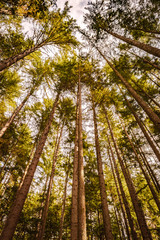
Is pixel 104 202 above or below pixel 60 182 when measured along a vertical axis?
below

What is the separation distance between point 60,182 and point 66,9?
14768 mm

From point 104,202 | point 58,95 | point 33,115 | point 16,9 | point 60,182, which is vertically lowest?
point 104,202

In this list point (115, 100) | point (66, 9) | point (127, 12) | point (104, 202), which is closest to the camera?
point (104, 202)

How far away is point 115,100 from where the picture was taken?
38.0ft

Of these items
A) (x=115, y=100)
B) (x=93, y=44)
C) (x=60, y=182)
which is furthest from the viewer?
(x=60, y=182)

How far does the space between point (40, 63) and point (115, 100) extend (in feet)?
26.2

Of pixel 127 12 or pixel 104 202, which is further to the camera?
pixel 127 12

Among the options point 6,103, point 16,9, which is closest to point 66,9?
point 16,9

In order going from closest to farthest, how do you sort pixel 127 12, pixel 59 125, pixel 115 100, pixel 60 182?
pixel 127 12
pixel 59 125
pixel 115 100
pixel 60 182

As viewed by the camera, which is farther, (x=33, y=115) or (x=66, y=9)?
(x=33, y=115)

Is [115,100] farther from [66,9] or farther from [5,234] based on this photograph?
[5,234]

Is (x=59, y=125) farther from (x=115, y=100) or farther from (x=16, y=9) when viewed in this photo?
(x=16, y=9)

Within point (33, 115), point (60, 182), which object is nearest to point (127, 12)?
point (33, 115)

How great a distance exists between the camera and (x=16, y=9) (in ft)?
15.6
